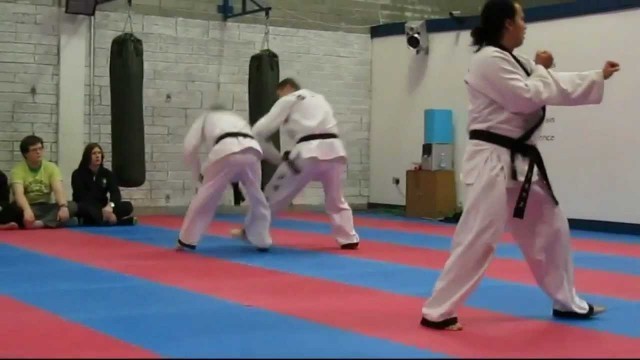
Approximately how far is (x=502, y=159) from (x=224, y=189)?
343 centimetres

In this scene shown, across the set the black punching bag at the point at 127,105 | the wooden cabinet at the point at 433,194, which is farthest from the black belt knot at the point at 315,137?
the wooden cabinet at the point at 433,194

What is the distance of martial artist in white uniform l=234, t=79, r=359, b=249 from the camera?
24.3ft

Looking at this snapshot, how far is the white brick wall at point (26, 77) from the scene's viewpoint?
10.6 metres

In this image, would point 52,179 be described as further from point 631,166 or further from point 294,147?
point 631,166

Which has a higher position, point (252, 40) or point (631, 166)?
point (252, 40)

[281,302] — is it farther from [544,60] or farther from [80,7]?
[80,7]

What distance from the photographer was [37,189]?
31.5 feet

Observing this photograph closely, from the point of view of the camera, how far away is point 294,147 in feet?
24.6

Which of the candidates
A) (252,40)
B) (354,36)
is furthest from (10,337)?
(354,36)

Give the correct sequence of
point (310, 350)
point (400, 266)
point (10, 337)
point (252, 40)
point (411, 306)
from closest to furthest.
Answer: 1. point (310, 350)
2. point (10, 337)
3. point (411, 306)
4. point (400, 266)
5. point (252, 40)

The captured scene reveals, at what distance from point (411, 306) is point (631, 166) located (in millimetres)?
5919

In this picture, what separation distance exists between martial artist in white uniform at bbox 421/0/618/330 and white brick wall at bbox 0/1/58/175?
770cm

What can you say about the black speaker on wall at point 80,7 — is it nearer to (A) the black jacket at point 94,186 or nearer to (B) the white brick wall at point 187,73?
(B) the white brick wall at point 187,73

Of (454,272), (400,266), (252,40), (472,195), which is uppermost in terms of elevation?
(252,40)
